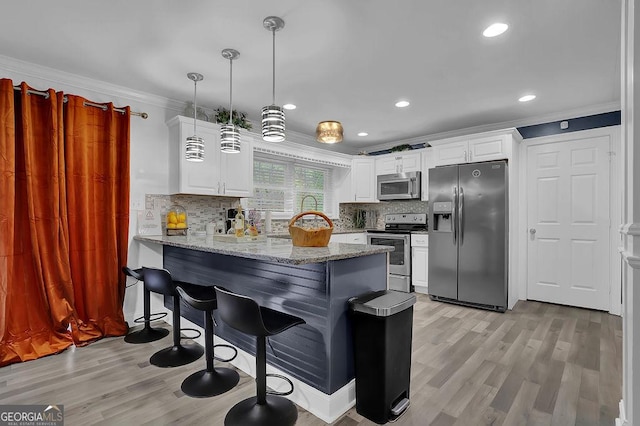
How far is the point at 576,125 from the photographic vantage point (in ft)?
13.2

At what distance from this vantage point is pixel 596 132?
3.87 meters

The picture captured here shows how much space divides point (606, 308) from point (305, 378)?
12.9 feet

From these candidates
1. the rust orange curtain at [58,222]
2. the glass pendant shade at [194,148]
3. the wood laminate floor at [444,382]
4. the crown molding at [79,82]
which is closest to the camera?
the wood laminate floor at [444,382]

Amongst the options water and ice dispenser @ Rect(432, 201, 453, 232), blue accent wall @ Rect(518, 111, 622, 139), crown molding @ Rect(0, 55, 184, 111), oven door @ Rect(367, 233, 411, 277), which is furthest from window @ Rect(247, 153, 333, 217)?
blue accent wall @ Rect(518, 111, 622, 139)

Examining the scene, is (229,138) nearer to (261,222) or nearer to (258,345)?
(258,345)

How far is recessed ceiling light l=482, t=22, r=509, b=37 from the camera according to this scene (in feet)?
7.23

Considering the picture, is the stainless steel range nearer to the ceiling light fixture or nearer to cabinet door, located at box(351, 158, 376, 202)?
cabinet door, located at box(351, 158, 376, 202)

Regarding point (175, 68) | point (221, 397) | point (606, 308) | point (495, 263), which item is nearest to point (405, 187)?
point (495, 263)

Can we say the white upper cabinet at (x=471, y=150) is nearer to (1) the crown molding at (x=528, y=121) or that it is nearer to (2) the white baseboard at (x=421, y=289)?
(1) the crown molding at (x=528, y=121)

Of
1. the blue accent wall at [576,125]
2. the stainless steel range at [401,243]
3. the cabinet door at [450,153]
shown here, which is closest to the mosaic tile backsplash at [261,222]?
the stainless steel range at [401,243]

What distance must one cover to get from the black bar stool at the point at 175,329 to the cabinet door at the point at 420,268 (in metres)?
3.20

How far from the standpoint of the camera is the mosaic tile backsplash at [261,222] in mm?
3668

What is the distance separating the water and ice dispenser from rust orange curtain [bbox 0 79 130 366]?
3688 mm

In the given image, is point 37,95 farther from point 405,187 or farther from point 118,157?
point 405,187
